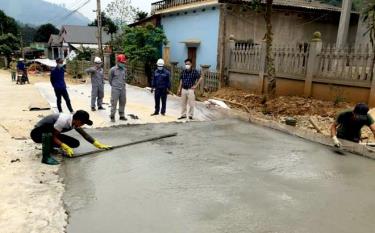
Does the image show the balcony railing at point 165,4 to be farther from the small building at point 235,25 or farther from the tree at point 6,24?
the tree at point 6,24

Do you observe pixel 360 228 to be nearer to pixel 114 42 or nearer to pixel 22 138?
pixel 22 138

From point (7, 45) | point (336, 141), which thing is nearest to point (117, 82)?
point (336, 141)

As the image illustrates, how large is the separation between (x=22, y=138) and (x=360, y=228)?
6.04 metres

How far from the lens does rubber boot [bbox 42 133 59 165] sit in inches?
216

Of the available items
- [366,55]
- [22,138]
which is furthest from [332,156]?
[22,138]

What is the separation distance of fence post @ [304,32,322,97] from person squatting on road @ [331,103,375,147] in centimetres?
406

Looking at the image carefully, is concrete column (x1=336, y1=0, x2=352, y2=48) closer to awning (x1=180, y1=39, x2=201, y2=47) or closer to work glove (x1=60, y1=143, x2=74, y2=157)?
awning (x1=180, y1=39, x2=201, y2=47)

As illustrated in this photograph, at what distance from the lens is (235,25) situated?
623 inches

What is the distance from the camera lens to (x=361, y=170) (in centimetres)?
576

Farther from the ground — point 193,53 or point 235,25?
point 235,25

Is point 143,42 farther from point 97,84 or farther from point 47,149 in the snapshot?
point 47,149

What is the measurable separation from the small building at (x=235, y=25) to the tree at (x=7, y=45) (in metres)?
27.9

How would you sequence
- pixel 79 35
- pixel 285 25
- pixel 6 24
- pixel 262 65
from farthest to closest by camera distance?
pixel 6 24, pixel 79 35, pixel 285 25, pixel 262 65

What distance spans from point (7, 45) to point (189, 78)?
123 feet
